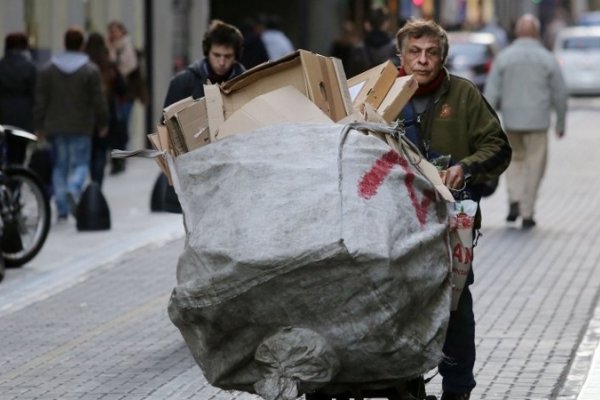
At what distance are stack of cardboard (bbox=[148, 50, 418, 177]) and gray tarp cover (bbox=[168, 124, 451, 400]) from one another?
0.17 meters

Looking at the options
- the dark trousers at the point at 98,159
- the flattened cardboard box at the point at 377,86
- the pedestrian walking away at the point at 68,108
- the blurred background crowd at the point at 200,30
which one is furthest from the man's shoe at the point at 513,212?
the flattened cardboard box at the point at 377,86

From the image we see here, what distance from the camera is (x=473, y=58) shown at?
3997 cm

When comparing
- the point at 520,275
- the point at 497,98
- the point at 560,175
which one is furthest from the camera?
the point at 560,175

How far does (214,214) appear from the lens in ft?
20.0

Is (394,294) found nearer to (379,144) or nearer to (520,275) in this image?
(379,144)

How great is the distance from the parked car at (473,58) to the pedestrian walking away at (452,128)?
31.1 meters

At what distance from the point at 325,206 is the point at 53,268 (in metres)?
7.51

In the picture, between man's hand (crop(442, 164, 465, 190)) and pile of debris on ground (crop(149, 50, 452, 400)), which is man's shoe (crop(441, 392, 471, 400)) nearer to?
man's hand (crop(442, 164, 465, 190))

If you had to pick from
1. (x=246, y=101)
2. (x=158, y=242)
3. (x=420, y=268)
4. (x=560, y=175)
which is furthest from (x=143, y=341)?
(x=560, y=175)

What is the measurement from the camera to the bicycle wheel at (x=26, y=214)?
13141mm

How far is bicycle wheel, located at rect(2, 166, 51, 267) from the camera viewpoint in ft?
43.1

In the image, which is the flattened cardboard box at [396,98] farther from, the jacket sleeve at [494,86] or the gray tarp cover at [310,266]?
the jacket sleeve at [494,86]

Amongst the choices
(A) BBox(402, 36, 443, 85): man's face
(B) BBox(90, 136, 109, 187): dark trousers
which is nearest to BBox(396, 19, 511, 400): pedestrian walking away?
(A) BBox(402, 36, 443, 85): man's face

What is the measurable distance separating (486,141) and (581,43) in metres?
35.8
